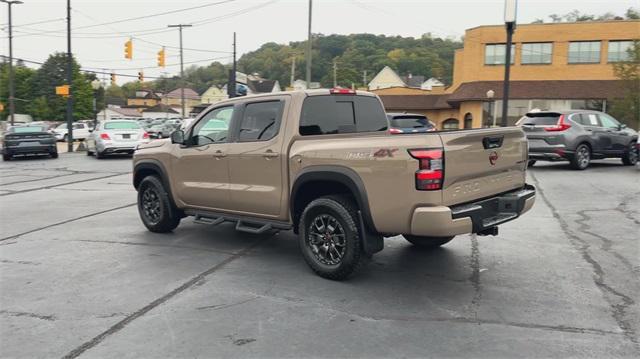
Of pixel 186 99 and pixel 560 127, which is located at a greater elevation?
pixel 186 99

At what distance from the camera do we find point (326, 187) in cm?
539

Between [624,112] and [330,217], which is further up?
[624,112]

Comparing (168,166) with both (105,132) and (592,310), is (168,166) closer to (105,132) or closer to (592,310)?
(592,310)

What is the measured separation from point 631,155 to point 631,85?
11847 mm

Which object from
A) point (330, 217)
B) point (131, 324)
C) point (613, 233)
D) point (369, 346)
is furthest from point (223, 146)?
point (613, 233)

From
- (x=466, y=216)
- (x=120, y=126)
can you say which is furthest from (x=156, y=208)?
(x=120, y=126)

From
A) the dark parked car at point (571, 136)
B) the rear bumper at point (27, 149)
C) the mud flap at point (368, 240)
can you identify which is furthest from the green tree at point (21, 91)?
the mud flap at point (368, 240)

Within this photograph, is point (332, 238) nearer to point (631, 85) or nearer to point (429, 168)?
point (429, 168)

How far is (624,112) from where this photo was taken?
2612 cm

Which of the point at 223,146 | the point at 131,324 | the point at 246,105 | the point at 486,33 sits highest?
the point at 486,33

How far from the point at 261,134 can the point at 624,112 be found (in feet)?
85.2

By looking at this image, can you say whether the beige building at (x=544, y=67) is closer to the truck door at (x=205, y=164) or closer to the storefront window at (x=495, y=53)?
the storefront window at (x=495, y=53)

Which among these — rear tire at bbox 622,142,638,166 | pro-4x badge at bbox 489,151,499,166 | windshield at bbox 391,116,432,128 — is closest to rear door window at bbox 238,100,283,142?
pro-4x badge at bbox 489,151,499,166

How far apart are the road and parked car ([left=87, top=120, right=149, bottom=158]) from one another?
12758mm
